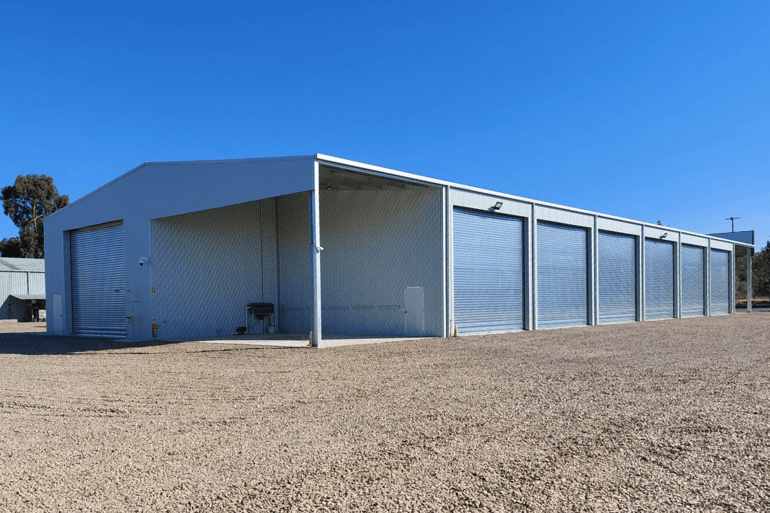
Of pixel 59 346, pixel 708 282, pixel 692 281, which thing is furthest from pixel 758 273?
pixel 59 346

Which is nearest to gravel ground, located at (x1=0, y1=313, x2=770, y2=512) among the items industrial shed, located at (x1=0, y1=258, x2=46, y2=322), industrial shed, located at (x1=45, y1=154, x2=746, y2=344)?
industrial shed, located at (x1=45, y1=154, x2=746, y2=344)

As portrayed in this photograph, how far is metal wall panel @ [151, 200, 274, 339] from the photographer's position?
19.1 m

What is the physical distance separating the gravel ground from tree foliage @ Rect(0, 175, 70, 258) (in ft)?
181

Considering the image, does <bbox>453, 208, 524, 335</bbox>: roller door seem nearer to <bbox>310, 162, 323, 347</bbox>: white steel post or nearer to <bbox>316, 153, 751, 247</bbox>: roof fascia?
<bbox>316, 153, 751, 247</bbox>: roof fascia

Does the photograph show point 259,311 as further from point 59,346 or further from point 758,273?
point 758,273

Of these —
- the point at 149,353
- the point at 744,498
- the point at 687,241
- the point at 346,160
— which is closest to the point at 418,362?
the point at 346,160

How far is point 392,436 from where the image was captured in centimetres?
566

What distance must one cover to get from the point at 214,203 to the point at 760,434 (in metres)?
14.7

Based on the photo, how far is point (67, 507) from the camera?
392cm

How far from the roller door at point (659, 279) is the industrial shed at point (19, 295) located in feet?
122

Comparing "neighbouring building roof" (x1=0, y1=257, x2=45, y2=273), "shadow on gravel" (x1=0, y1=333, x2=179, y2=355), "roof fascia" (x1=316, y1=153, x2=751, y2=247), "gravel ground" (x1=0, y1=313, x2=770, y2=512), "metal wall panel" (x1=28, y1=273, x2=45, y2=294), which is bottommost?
"shadow on gravel" (x1=0, y1=333, x2=179, y2=355)

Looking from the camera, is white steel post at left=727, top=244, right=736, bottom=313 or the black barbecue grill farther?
white steel post at left=727, top=244, right=736, bottom=313

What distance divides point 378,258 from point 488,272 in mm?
3747

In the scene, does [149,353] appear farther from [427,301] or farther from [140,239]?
[427,301]
